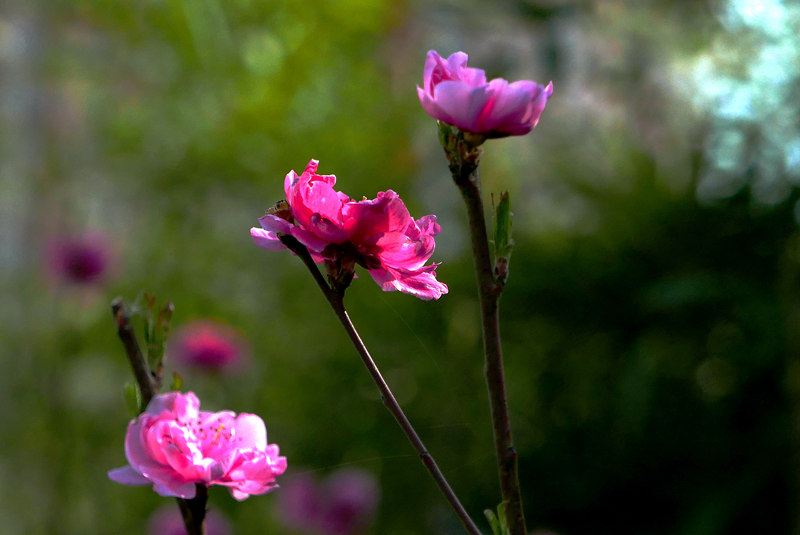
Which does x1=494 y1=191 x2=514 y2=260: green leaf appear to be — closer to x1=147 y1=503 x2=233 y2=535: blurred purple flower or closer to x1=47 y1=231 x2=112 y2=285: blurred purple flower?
x1=147 y1=503 x2=233 y2=535: blurred purple flower

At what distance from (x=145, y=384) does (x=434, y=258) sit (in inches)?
60.6

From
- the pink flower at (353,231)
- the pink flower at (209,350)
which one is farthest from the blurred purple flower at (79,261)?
the pink flower at (353,231)

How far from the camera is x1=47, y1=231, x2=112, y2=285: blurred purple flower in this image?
1821 mm

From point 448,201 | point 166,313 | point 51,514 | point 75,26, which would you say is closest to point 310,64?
point 448,201

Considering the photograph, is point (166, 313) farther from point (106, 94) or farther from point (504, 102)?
point (106, 94)

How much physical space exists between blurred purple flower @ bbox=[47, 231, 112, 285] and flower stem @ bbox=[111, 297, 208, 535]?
1.52 metres

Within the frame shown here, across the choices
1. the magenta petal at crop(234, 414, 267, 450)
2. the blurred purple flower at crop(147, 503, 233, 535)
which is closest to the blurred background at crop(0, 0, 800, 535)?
the blurred purple flower at crop(147, 503, 233, 535)

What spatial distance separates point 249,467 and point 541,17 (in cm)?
116

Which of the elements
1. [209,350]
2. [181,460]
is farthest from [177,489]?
[209,350]

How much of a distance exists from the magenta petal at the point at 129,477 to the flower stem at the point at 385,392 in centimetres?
12

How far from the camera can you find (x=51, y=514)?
5.69 feet

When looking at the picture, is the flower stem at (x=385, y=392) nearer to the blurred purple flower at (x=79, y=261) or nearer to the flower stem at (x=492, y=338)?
the flower stem at (x=492, y=338)

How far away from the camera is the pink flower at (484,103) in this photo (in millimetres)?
331

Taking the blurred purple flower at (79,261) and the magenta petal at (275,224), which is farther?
the blurred purple flower at (79,261)
